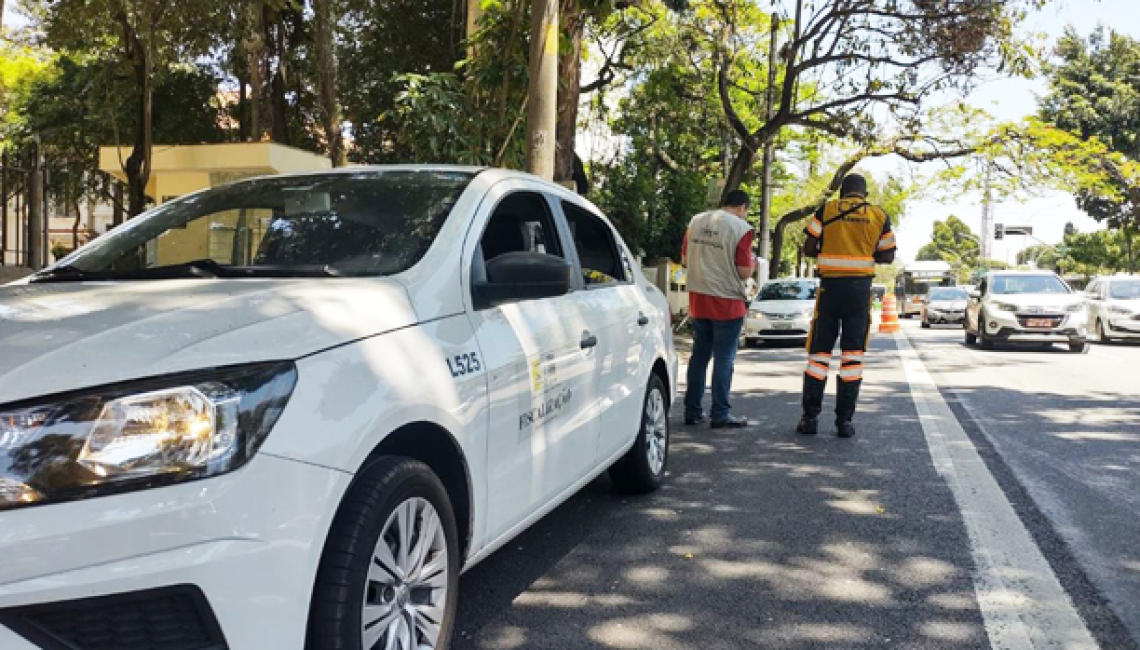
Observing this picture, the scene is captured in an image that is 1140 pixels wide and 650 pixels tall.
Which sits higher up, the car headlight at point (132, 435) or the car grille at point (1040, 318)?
the car headlight at point (132, 435)

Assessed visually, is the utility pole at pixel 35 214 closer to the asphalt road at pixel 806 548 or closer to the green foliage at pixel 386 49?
the green foliage at pixel 386 49

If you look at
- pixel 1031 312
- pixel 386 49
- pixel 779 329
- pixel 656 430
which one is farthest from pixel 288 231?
pixel 386 49

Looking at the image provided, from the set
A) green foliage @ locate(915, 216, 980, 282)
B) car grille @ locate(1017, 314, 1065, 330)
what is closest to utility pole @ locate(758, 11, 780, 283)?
car grille @ locate(1017, 314, 1065, 330)

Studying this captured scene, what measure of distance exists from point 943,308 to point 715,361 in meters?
25.4

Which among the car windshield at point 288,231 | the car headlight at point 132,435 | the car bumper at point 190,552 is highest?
the car windshield at point 288,231

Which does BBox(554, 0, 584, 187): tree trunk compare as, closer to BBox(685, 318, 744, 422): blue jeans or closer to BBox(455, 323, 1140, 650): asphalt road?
BBox(685, 318, 744, 422): blue jeans

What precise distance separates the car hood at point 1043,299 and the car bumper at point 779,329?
10.9 feet

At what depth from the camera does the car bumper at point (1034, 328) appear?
50.2 feet

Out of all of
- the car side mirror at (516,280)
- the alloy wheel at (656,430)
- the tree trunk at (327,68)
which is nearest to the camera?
the car side mirror at (516,280)

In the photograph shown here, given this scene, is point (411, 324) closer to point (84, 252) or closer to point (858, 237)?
point (84, 252)

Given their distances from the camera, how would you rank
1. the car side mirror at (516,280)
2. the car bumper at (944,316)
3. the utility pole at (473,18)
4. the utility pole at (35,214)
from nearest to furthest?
1. the car side mirror at (516,280)
2. the utility pole at (473,18)
3. the utility pole at (35,214)
4. the car bumper at (944,316)

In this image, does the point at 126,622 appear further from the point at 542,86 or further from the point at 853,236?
the point at 542,86

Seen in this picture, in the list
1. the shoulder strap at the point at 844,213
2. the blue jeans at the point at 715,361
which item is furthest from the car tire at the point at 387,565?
the shoulder strap at the point at 844,213

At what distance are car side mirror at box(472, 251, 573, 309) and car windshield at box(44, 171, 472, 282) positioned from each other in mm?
238
